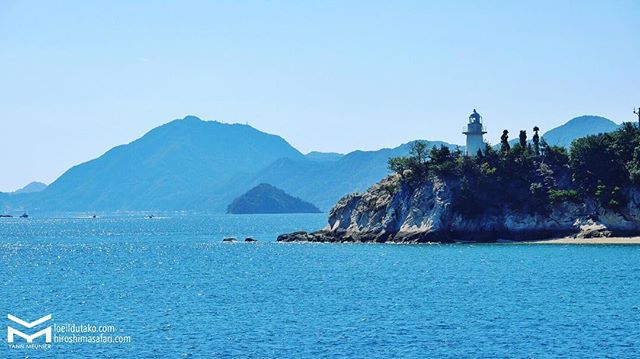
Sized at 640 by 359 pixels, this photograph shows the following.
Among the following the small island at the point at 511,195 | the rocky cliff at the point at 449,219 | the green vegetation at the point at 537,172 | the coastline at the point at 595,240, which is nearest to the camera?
the coastline at the point at 595,240

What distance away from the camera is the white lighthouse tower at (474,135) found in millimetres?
153613

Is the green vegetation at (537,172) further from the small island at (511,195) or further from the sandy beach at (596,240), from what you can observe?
the sandy beach at (596,240)

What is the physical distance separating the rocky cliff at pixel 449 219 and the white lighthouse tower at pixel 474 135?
13.2 m

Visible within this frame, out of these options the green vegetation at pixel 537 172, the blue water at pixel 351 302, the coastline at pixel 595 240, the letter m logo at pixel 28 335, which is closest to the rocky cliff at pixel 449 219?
the green vegetation at pixel 537 172

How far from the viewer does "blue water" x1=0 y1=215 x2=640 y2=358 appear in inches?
2088

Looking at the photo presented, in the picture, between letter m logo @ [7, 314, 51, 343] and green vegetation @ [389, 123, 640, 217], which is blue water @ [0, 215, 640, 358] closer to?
letter m logo @ [7, 314, 51, 343]

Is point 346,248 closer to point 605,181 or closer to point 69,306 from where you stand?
point 605,181

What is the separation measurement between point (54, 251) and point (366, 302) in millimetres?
88678

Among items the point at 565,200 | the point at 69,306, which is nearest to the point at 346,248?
the point at 565,200

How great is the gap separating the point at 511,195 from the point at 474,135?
18631 millimetres

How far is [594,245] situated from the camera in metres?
121

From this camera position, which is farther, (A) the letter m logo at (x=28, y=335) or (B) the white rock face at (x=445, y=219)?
(B) the white rock face at (x=445, y=219)

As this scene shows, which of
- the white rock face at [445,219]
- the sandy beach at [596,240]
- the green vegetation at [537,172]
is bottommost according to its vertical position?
the sandy beach at [596,240]

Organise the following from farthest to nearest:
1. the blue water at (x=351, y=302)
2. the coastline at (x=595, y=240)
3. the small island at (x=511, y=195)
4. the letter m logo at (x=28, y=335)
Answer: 1. the small island at (x=511, y=195)
2. the coastline at (x=595, y=240)
3. the letter m logo at (x=28, y=335)
4. the blue water at (x=351, y=302)
